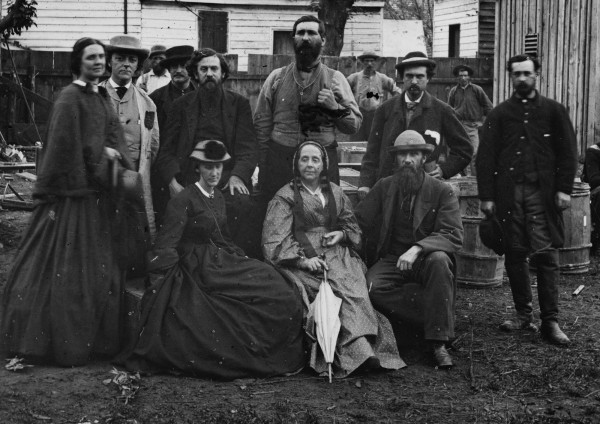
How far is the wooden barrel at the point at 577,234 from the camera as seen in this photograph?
9.07 meters

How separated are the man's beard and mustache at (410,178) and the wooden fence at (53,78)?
11892mm

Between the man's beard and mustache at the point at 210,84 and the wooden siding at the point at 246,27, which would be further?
the wooden siding at the point at 246,27

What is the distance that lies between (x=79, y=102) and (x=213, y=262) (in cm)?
146

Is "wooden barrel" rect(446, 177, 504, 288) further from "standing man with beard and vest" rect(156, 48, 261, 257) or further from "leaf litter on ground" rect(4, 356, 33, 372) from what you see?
"leaf litter on ground" rect(4, 356, 33, 372)

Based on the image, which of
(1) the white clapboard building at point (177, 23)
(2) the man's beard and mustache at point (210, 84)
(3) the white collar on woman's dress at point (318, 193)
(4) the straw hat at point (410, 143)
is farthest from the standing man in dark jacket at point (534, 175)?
(1) the white clapboard building at point (177, 23)

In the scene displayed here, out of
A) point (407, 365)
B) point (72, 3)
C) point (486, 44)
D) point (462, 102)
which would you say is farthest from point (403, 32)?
point (407, 365)

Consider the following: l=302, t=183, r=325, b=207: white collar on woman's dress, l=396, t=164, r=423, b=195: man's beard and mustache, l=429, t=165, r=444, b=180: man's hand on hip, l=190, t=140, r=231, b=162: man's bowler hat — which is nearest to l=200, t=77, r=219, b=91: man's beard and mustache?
l=190, t=140, r=231, b=162: man's bowler hat

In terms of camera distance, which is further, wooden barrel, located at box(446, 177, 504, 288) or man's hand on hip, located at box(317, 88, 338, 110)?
wooden barrel, located at box(446, 177, 504, 288)

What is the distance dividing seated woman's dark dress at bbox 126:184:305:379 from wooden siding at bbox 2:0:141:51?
63.5 ft

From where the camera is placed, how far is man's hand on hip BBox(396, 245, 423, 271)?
6320 millimetres

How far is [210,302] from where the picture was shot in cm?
588

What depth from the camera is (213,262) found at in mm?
6117

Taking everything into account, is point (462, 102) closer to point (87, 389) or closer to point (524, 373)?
point (524, 373)

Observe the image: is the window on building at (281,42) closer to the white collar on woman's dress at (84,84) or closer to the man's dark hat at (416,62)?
the man's dark hat at (416,62)
